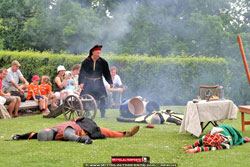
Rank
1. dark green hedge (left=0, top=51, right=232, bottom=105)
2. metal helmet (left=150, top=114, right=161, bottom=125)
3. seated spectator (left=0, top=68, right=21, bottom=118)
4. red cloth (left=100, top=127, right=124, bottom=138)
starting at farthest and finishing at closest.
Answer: dark green hedge (left=0, top=51, right=232, bottom=105) < seated spectator (left=0, top=68, right=21, bottom=118) < metal helmet (left=150, top=114, right=161, bottom=125) < red cloth (left=100, top=127, right=124, bottom=138)

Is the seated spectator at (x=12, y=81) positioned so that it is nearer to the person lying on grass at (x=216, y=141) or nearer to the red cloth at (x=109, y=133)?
the red cloth at (x=109, y=133)

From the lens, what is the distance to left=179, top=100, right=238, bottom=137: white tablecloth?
693 cm

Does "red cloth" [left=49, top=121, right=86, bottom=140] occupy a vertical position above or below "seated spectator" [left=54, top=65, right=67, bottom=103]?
below

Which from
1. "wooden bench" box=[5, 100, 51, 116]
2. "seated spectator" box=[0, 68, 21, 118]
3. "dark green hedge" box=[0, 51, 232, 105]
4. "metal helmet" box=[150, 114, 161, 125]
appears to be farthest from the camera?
"dark green hedge" box=[0, 51, 232, 105]

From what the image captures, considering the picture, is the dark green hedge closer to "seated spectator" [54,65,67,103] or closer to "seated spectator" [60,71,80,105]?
"seated spectator" [54,65,67,103]

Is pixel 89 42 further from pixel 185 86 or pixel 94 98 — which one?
pixel 94 98

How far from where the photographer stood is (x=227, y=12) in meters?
19.7

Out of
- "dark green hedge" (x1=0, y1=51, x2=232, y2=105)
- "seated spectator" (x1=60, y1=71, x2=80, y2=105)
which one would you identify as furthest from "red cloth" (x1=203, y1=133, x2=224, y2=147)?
"dark green hedge" (x1=0, y1=51, x2=232, y2=105)

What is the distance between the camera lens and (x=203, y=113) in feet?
23.2

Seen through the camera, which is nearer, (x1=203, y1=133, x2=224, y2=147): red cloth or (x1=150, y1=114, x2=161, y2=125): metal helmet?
(x1=203, y1=133, x2=224, y2=147): red cloth

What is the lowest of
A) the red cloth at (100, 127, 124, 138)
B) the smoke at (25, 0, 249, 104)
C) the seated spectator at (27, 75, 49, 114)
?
the red cloth at (100, 127, 124, 138)

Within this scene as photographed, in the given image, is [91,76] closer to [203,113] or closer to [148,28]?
[203,113]

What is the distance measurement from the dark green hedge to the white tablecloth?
6.99m

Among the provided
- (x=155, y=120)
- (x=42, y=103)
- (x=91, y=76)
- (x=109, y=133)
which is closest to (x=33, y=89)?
(x=42, y=103)
